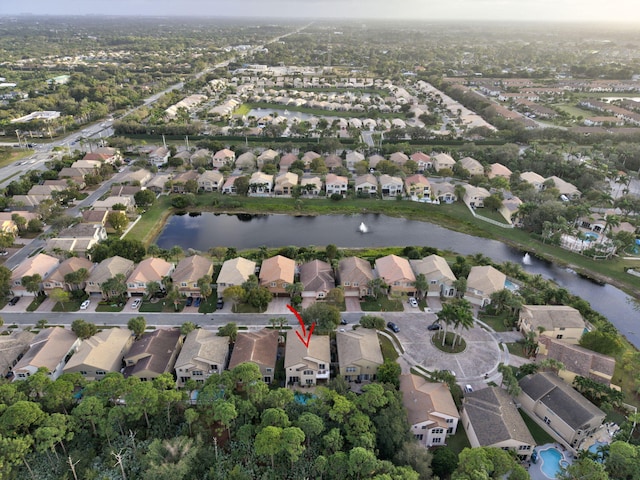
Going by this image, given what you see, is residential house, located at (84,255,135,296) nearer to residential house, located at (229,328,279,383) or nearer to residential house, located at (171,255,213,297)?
residential house, located at (171,255,213,297)

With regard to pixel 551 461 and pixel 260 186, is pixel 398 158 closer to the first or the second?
pixel 260 186

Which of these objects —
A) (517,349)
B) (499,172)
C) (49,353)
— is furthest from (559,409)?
(499,172)

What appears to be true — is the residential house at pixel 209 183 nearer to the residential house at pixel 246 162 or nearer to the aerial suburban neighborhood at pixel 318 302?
the aerial suburban neighborhood at pixel 318 302

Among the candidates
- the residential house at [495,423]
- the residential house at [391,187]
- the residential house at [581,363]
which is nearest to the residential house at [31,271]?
the residential house at [495,423]

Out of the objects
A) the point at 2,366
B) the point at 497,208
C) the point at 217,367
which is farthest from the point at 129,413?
the point at 497,208

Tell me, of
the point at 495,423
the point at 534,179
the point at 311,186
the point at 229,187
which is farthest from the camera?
the point at 534,179

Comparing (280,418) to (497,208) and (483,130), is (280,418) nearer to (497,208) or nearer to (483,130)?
(497,208)
